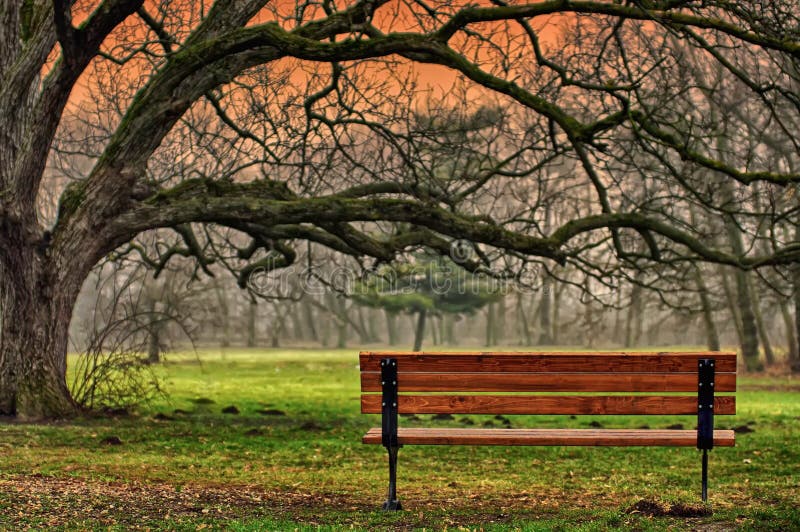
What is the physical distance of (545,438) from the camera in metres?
6.63

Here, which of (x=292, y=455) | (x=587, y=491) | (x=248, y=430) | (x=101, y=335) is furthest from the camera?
(x=101, y=335)

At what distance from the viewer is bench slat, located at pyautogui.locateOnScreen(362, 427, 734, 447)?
6.63 meters

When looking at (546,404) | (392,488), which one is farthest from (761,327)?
(392,488)

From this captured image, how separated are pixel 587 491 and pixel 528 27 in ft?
23.3

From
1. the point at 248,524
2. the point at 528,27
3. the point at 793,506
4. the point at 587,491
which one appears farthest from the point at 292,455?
the point at 528,27

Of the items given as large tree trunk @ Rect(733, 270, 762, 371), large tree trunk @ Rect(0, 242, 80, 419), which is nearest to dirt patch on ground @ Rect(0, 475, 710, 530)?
large tree trunk @ Rect(0, 242, 80, 419)

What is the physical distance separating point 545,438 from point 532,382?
40cm

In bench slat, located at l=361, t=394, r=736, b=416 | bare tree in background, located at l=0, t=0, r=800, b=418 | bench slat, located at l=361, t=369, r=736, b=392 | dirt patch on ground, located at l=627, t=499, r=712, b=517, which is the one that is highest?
bare tree in background, located at l=0, t=0, r=800, b=418

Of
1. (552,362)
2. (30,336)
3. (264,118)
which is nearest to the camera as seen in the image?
(552,362)

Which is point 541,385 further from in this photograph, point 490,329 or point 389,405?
point 490,329

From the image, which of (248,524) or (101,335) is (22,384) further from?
(248,524)

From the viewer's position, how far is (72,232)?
12.9 meters

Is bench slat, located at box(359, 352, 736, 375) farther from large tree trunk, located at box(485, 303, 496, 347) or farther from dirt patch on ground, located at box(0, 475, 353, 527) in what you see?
large tree trunk, located at box(485, 303, 496, 347)

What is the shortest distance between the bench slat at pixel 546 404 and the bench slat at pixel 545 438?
0.16 metres
